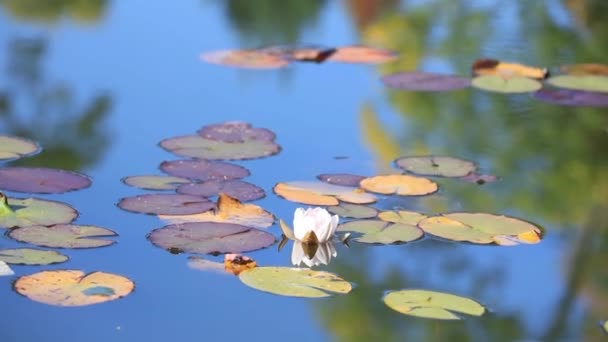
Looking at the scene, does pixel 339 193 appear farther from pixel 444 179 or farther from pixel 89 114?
pixel 89 114

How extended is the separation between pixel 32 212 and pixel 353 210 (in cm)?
61

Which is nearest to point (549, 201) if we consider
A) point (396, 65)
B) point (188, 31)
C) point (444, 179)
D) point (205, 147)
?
point (444, 179)

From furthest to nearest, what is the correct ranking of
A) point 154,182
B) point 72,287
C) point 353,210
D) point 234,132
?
point 234,132
point 154,182
point 353,210
point 72,287

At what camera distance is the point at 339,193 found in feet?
7.87

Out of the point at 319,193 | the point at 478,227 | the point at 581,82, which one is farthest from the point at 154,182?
the point at 581,82

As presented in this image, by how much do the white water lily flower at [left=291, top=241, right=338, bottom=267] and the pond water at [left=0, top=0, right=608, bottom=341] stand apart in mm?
18

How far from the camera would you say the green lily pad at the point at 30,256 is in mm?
1962

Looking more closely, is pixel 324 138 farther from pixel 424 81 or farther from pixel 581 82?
pixel 581 82

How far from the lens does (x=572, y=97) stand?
316cm

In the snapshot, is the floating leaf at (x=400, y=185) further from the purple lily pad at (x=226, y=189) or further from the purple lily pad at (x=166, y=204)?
the purple lily pad at (x=166, y=204)

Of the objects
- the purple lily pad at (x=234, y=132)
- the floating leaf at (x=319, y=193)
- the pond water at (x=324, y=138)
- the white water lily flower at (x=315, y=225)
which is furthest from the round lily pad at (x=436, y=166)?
the white water lily flower at (x=315, y=225)

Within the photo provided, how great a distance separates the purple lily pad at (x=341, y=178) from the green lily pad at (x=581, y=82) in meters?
0.98

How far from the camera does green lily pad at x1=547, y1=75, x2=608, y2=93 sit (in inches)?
128

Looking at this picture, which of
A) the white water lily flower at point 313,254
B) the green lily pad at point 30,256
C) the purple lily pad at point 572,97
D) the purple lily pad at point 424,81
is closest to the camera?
the green lily pad at point 30,256
